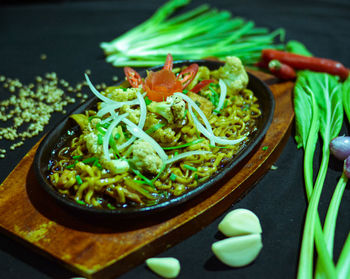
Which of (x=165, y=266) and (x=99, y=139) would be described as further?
(x=99, y=139)

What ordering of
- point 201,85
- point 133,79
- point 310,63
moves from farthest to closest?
point 310,63
point 201,85
point 133,79

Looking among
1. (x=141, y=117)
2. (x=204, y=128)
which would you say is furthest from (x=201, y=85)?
(x=141, y=117)

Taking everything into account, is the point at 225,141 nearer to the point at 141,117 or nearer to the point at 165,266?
the point at 141,117

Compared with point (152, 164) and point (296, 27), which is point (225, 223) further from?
point (296, 27)

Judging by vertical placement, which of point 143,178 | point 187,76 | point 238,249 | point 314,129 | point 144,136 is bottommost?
point 238,249

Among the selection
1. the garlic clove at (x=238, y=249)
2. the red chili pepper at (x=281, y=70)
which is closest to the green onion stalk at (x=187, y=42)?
the red chili pepper at (x=281, y=70)
